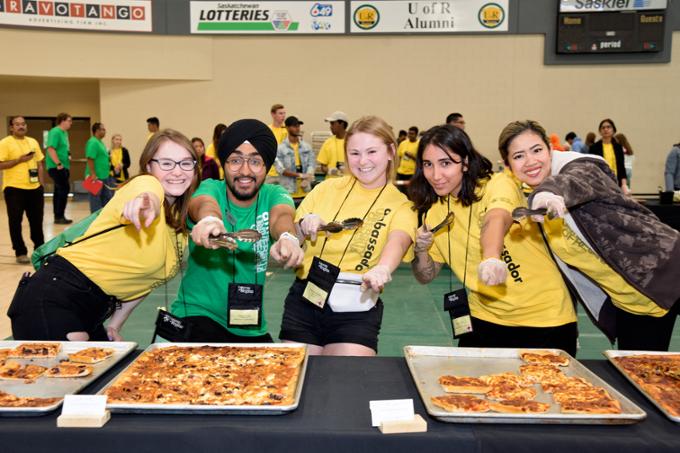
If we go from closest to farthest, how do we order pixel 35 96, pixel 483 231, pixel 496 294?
pixel 483 231 < pixel 496 294 < pixel 35 96

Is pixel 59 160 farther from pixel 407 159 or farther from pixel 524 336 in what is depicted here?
pixel 524 336

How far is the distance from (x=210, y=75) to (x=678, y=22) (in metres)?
9.50

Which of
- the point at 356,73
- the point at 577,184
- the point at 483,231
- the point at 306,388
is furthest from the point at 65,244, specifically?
the point at 356,73

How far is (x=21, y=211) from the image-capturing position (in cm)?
666

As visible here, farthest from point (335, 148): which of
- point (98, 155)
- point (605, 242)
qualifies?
point (605, 242)

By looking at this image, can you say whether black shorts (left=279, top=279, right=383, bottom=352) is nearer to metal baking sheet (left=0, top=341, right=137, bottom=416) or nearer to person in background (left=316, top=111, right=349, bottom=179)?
metal baking sheet (left=0, top=341, right=137, bottom=416)

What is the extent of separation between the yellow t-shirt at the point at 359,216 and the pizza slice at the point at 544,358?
0.71 metres

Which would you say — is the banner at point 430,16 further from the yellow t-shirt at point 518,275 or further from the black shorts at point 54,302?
the black shorts at point 54,302

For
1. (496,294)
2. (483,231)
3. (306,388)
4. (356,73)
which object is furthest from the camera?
(356,73)

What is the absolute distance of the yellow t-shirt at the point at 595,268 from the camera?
6.74ft

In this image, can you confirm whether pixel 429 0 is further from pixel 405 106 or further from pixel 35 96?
pixel 35 96

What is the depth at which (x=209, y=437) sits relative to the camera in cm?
137

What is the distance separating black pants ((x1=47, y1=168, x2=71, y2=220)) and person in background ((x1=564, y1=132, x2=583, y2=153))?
8957 mm

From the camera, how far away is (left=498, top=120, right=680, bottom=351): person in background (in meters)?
1.90
